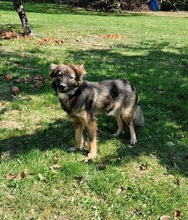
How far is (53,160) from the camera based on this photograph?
548 centimetres

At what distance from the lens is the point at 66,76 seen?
16.1 ft

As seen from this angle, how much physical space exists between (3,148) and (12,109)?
65.5 inches

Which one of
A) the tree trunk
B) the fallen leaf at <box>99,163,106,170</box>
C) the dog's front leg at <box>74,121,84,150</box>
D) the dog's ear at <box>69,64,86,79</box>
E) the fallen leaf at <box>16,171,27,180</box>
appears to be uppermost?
the dog's ear at <box>69,64,86,79</box>

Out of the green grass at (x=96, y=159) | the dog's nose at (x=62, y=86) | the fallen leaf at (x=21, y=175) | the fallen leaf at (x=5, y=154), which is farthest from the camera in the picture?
the fallen leaf at (x=5, y=154)

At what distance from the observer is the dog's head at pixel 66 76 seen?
4.89m

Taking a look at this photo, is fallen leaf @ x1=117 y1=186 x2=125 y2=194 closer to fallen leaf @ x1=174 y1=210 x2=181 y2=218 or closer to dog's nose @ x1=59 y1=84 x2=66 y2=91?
fallen leaf @ x1=174 y1=210 x2=181 y2=218

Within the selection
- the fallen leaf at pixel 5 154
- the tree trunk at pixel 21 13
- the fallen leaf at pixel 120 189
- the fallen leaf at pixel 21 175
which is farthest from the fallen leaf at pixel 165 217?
the tree trunk at pixel 21 13

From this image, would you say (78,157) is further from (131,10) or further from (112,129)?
(131,10)

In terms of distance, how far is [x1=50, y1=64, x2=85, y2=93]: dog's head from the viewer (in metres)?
4.89

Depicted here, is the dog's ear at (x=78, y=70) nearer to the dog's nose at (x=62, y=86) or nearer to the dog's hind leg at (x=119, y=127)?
the dog's nose at (x=62, y=86)

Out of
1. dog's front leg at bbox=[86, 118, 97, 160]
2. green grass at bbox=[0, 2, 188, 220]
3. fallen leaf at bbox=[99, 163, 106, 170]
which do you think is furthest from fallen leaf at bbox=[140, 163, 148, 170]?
dog's front leg at bbox=[86, 118, 97, 160]

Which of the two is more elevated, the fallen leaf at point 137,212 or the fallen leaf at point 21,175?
the fallen leaf at point 21,175

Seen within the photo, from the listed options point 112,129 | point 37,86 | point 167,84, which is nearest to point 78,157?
point 112,129

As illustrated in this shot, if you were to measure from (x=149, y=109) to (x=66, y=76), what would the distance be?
11.1ft
